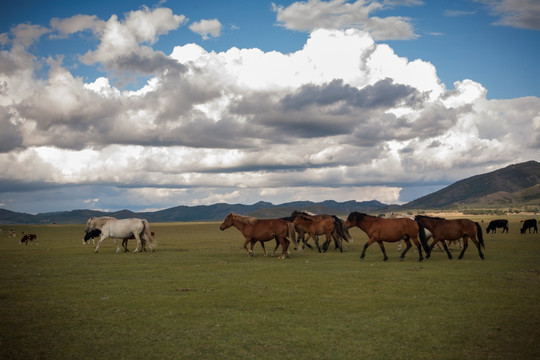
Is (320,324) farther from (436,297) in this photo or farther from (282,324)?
(436,297)

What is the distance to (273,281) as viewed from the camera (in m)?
15.0

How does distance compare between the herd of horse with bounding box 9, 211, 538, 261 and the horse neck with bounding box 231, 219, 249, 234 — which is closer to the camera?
the herd of horse with bounding box 9, 211, 538, 261

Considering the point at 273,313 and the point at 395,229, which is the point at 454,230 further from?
the point at 273,313

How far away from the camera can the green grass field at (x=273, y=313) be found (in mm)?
7910

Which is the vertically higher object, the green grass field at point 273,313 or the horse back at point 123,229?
the horse back at point 123,229

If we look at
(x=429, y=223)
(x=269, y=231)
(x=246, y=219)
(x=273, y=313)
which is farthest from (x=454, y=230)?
(x=273, y=313)

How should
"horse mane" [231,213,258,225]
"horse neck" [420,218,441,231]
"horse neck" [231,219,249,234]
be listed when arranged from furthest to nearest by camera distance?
"horse neck" [231,219,249,234], "horse mane" [231,213,258,225], "horse neck" [420,218,441,231]

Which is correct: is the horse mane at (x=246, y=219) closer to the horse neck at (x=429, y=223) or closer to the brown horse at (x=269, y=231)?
the brown horse at (x=269, y=231)

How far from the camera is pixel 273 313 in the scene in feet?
34.2

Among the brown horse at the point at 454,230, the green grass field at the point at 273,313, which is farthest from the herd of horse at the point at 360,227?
the green grass field at the point at 273,313

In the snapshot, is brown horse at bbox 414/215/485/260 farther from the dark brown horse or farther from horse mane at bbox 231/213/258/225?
horse mane at bbox 231/213/258/225

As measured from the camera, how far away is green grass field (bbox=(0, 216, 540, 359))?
791 cm

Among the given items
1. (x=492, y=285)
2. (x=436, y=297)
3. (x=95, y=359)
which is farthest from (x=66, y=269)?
(x=492, y=285)


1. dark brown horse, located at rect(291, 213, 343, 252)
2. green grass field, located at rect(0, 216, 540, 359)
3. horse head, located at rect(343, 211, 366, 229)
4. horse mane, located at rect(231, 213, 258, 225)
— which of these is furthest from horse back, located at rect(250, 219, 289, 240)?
green grass field, located at rect(0, 216, 540, 359)
